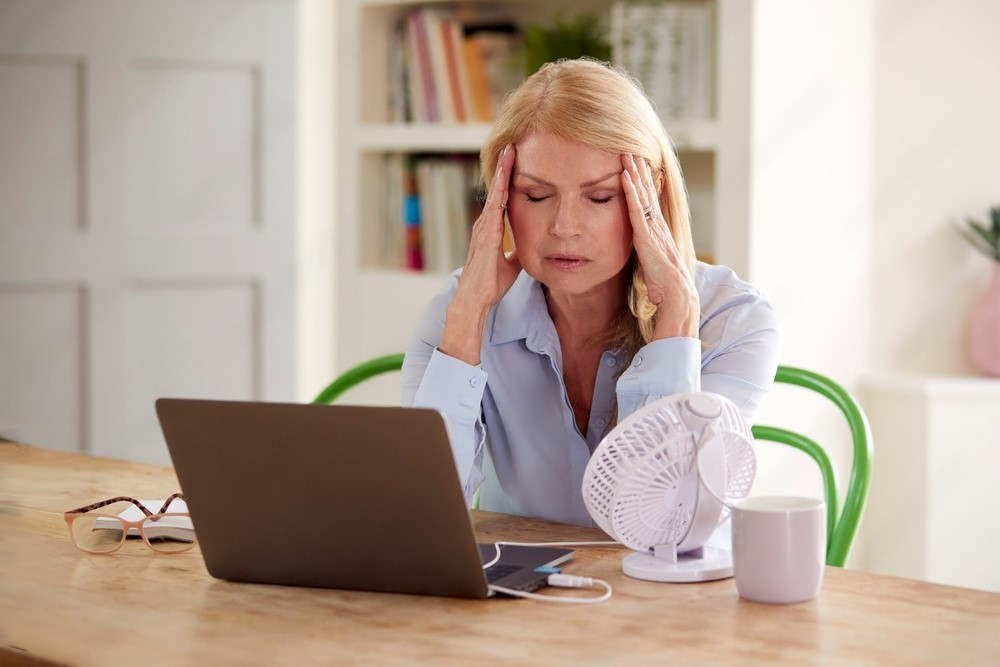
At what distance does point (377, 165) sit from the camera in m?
3.53

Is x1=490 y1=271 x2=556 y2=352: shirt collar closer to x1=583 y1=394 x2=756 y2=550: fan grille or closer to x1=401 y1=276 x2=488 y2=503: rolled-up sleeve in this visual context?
x1=401 y1=276 x2=488 y2=503: rolled-up sleeve

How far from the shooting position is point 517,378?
1.69 meters

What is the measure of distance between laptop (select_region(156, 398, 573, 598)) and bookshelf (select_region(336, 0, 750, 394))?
2.07 m

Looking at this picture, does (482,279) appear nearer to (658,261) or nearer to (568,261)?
(568,261)

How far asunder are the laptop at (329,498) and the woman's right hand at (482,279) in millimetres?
423

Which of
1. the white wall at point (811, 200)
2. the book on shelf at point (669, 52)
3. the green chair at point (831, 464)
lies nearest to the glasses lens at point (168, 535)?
the green chair at point (831, 464)

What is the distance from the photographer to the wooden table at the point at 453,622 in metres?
0.99

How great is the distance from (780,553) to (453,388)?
0.55 meters

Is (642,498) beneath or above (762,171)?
beneath

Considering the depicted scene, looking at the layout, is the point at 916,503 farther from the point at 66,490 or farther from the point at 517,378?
the point at 66,490

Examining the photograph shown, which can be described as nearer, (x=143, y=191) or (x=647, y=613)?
(x=647, y=613)

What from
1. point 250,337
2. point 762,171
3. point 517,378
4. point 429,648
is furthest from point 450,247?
point 429,648

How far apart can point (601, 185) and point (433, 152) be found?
6.59 ft

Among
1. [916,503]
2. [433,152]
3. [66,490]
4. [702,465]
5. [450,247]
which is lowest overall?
[916,503]
